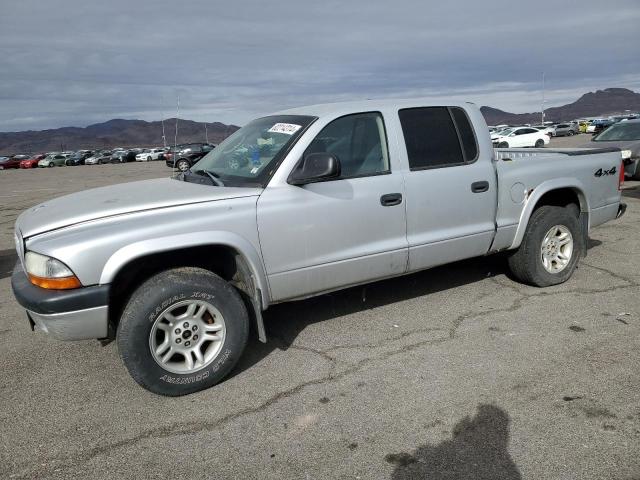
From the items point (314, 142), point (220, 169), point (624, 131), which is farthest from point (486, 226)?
point (624, 131)

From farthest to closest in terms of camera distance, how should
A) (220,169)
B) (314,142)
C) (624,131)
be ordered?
(624,131), (220,169), (314,142)

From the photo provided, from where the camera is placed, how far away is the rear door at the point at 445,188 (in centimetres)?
405

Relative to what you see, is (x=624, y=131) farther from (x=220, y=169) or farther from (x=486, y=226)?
(x=220, y=169)

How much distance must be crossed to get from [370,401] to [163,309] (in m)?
1.38

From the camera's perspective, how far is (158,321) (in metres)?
3.18

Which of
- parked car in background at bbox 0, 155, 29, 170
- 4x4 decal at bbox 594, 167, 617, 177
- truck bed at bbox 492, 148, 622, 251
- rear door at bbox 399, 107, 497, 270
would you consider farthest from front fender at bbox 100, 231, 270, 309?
parked car in background at bbox 0, 155, 29, 170

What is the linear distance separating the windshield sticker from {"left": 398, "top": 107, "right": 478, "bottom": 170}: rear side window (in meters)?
0.87

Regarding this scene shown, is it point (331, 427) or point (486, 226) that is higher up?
point (486, 226)

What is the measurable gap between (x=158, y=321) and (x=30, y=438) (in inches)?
36.4

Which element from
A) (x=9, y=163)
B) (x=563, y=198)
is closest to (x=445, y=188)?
(x=563, y=198)

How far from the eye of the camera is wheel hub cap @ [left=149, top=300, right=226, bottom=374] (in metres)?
3.23

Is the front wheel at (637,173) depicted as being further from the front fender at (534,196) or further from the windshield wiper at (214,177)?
the windshield wiper at (214,177)

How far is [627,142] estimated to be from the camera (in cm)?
1180

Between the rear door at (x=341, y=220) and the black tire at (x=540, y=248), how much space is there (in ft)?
4.78
